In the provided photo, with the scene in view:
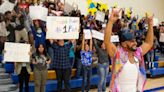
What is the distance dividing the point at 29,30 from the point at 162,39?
7274 mm

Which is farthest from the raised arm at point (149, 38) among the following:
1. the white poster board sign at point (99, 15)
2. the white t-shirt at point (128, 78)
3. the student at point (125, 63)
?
the white poster board sign at point (99, 15)

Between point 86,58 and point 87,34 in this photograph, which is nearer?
point 86,58

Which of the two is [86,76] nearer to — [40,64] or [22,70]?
[40,64]

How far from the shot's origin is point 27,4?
365 inches

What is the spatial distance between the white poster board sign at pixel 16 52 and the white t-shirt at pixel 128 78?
4030 mm

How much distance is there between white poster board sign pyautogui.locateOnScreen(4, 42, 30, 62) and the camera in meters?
6.97

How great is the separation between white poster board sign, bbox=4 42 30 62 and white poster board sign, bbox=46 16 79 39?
0.71 metres

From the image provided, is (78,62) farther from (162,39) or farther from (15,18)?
(162,39)

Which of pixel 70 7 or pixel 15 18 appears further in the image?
pixel 70 7

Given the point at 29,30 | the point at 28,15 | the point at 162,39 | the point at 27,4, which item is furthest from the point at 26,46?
the point at 162,39

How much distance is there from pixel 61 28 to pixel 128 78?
4515 mm

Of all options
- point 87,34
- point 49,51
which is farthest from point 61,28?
point 87,34

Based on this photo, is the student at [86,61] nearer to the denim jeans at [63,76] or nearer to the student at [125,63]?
the denim jeans at [63,76]

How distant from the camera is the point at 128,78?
327cm
